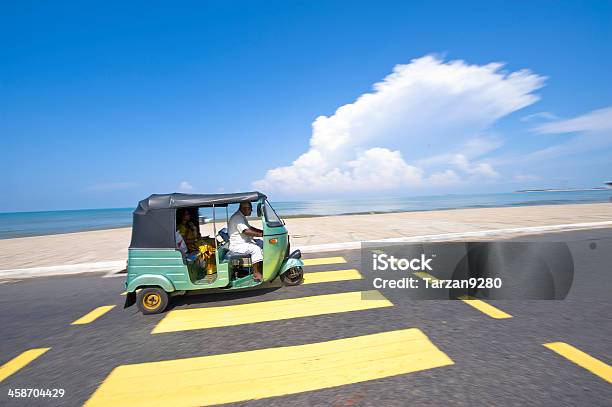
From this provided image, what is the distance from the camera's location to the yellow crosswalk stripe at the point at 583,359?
7.97 feet

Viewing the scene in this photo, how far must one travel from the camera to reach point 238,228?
17.5 ft

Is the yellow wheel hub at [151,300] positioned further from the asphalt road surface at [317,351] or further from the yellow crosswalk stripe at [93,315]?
the yellow crosswalk stripe at [93,315]

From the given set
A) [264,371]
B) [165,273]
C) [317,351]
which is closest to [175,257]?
[165,273]

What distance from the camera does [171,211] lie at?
452cm

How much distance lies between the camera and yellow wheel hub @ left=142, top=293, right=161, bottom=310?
433cm

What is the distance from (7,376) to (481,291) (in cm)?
635

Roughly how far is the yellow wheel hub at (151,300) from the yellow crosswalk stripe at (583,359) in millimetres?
5158

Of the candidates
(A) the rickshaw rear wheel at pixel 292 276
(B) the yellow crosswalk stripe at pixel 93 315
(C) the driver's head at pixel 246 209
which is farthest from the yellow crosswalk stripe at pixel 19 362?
(A) the rickshaw rear wheel at pixel 292 276

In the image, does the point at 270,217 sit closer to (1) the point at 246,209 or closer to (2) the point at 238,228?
(1) the point at 246,209

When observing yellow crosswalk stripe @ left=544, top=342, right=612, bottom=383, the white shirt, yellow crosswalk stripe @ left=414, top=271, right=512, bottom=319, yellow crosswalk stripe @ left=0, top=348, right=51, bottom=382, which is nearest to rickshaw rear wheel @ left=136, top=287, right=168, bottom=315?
yellow crosswalk stripe @ left=0, top=348, right=51, bottom=382

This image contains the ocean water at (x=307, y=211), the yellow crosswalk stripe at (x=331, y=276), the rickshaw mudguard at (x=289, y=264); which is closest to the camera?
the rickshaw mudguard at (x=289, y=264)

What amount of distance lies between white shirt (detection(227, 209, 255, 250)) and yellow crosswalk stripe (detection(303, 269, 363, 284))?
1529 millimetres

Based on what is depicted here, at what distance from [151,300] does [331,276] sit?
11.2ft

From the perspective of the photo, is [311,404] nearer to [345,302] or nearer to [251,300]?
[345,302]
